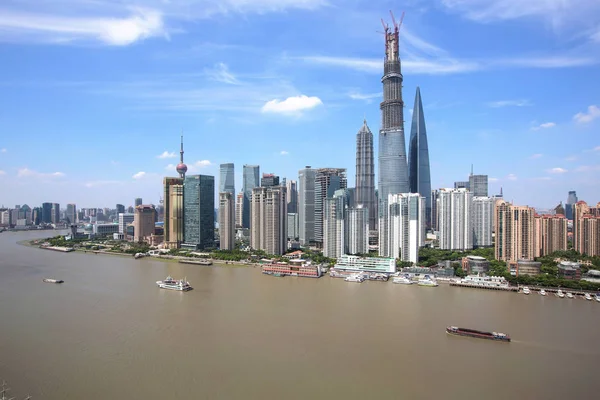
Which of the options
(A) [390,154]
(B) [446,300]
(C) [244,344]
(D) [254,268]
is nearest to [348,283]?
(B) [446,300]

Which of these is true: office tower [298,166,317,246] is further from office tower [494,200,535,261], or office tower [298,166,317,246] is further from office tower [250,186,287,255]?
office tower [494,200,535,261]

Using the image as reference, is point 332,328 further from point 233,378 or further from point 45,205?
point 45,205

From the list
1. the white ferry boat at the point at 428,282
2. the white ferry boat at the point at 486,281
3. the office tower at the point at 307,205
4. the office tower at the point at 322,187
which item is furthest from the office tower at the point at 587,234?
the office tower at the point at 307,205

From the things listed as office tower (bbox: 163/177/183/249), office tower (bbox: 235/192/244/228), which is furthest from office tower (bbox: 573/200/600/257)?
office tower (bbox: 235/192/244/228)

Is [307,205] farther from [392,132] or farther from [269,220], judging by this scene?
[392,132]

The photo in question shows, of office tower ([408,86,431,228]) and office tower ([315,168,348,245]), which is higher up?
office tower ([408,86,431,228])

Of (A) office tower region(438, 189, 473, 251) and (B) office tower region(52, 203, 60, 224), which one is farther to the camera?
(B) office tower region(52, 203, 60, 224)

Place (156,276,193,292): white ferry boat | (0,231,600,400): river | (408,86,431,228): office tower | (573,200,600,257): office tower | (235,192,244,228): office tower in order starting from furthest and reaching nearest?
(235,192,244,228): office tower < (408,86,431,228): office tower < (573,200,600,257): office tower < (156,276,193,292): white ferry boat < (0,231,600,400): river
